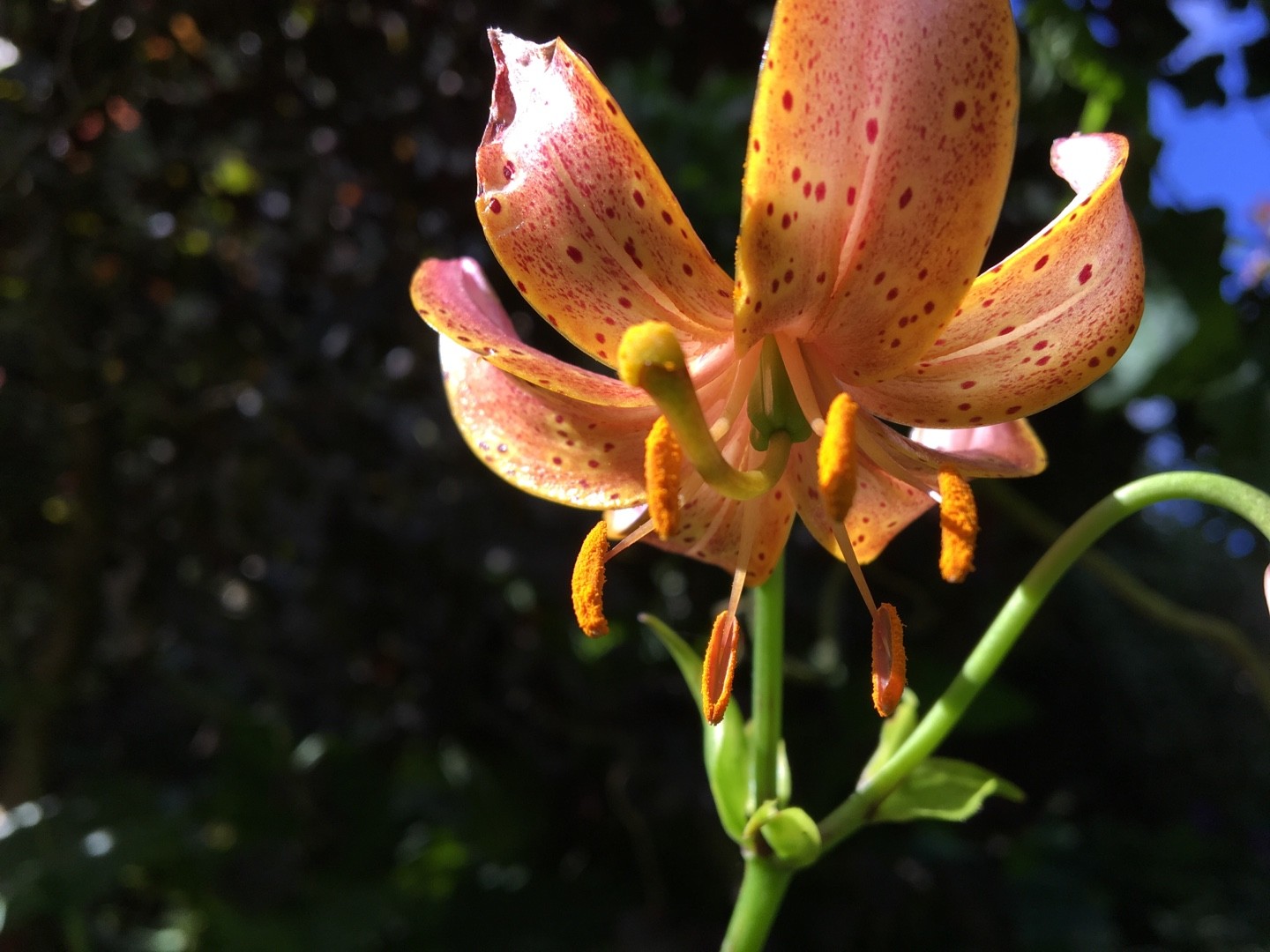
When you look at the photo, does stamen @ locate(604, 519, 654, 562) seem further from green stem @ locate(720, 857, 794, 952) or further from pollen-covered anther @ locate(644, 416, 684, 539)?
green stem @ locate(720, 857, 794, 952)

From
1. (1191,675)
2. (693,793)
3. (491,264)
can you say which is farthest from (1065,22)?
(1191,675)

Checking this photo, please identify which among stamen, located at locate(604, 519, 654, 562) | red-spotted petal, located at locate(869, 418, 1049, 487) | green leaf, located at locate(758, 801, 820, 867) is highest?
stamen, located at locate(604, 519, 654, 562)

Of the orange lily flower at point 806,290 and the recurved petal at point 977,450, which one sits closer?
the orange lily flower at point 806,290

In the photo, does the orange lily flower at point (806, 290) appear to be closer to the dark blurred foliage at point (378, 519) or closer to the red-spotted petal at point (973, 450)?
the red-spotted petal at point (973, 450)

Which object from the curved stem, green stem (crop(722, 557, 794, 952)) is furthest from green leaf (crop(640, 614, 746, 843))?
the curved stem

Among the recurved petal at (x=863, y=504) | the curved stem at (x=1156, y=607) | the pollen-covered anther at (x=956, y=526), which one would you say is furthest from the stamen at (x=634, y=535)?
the curved stem at (x=1156, y=607)

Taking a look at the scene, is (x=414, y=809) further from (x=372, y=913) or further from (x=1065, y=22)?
(x=1065, y=22)
